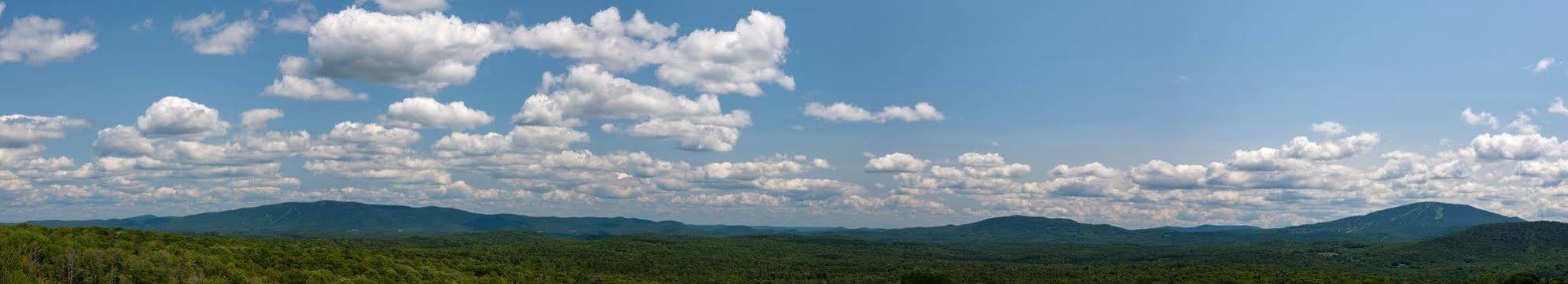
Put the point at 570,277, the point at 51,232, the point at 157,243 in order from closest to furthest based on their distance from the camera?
the point at 51,232
the point at 157,243
the point at 570,277

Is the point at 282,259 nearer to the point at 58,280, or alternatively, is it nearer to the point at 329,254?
the point at 329,254

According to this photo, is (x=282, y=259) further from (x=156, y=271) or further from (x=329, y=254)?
(x=156, y=271)

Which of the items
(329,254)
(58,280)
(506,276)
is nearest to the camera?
(58,280)

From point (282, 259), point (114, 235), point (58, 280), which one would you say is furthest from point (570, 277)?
point (58, 280)

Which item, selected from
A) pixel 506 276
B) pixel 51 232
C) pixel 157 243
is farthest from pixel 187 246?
pixel 506 276

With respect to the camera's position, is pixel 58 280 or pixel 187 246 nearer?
pixel 58 280

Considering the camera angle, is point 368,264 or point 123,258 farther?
point 368,264

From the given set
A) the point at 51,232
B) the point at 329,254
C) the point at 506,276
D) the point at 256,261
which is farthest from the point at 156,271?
the point at 506,276

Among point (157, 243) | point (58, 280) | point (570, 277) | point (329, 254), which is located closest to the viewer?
point (58, 280)

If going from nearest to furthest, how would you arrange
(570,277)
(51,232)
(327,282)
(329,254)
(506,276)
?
(51,232) < (327,282) < (329,254) < (506,276) < (570,277)
